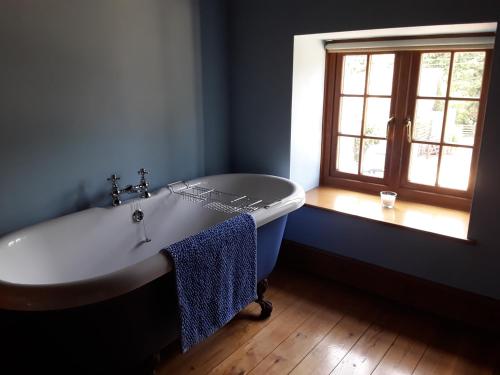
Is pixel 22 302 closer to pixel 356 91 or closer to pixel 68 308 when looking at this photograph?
pixel 68 308

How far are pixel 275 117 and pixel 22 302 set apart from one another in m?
1.83

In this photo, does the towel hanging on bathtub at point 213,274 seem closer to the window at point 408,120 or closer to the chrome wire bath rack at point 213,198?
the chrome wire bath rack at point 213,198

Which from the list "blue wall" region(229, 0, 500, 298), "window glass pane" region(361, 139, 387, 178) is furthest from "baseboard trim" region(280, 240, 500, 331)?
"window glass pane" region(361, 139, 387, 178)

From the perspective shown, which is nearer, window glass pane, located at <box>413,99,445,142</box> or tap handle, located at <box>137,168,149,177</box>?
tap handle, located at <box>137,168,149,177</box>

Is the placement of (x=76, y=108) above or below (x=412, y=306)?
A: above

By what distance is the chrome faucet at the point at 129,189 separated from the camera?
2.15m

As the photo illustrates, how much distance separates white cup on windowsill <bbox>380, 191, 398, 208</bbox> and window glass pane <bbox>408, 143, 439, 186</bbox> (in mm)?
201

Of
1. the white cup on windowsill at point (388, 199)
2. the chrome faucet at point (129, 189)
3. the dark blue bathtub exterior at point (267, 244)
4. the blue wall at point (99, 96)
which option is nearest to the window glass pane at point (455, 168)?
the white cup on windowsill at point (388, 199)

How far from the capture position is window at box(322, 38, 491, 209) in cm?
230

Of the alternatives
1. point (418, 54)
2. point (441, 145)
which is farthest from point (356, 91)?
point (441, 145)

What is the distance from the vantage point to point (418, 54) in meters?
2.38

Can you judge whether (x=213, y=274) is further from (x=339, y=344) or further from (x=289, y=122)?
(x=289, y=122)

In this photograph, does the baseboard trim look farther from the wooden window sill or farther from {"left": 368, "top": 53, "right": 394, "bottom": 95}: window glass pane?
{"left": 368, "top": 53, "right": 394, "bottom": 95}: window glass pane

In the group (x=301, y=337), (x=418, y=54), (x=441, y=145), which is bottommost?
(x=301, y=337)
